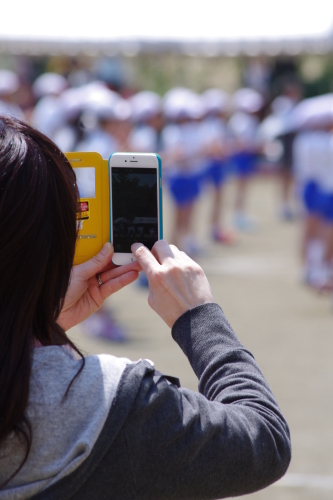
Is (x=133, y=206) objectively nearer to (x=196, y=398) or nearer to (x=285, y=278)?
(x=196, y=398)

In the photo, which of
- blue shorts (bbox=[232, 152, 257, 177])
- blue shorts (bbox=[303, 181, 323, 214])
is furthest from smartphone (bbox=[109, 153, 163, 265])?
blue shorts (bbox=[232, 152, 257, 177])

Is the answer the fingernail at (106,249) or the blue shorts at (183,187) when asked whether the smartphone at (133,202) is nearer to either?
the fingernail at (106,249)

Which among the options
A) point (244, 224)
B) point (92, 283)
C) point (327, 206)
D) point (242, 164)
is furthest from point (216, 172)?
point (92, 283)

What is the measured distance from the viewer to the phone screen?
1494mm

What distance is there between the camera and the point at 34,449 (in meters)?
1.11

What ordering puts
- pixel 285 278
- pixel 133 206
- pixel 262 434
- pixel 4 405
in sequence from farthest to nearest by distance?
1. pixel 285 278
2. pixel 133 206
3. pixel 262 434
4. pixel 4 405

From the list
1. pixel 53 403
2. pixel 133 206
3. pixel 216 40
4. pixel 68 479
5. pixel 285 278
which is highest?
pixel 216 40

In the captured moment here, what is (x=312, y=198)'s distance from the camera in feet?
26.2

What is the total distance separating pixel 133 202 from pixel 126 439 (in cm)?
52

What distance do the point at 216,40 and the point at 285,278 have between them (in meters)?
10.5

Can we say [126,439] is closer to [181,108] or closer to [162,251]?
[162,251]

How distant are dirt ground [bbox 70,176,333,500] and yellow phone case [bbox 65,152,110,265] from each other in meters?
2.17

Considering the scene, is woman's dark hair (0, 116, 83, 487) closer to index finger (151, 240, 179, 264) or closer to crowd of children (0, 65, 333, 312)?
index finger (151, 240, 179, 264)

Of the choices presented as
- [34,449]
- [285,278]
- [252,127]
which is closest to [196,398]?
[34,449]
